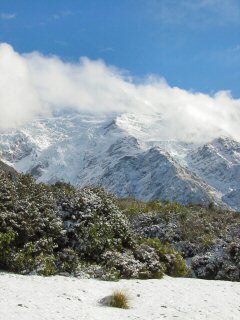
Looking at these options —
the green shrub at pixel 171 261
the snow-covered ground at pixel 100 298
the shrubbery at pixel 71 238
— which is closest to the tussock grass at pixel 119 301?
the snow-covered ground at pixel 100 298

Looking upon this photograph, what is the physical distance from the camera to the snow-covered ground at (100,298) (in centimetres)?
1280

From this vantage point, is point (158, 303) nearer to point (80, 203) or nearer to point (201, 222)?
point (80, 203)

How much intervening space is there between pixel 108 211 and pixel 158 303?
22.2 ft

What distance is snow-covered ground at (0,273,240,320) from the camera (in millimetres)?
12805

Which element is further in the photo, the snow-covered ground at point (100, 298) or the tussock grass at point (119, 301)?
the tussock grass at point (119, 301)

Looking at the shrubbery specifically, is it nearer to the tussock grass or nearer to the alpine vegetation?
the alpine vegetation

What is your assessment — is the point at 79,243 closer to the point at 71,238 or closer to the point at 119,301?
the point at 71,238

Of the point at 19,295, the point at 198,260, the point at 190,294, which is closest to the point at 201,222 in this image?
the point at 198,260

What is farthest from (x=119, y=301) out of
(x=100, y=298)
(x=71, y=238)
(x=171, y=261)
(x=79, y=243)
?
(x=171, y=261)

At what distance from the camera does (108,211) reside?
21.5 metres

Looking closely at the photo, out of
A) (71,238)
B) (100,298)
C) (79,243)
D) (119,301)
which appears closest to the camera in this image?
(119,301)

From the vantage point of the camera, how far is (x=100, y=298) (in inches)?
586

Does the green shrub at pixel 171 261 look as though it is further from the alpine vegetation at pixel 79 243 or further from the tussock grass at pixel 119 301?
the tussock grass at pixel 119 301

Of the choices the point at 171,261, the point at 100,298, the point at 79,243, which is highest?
the point at 79,243
